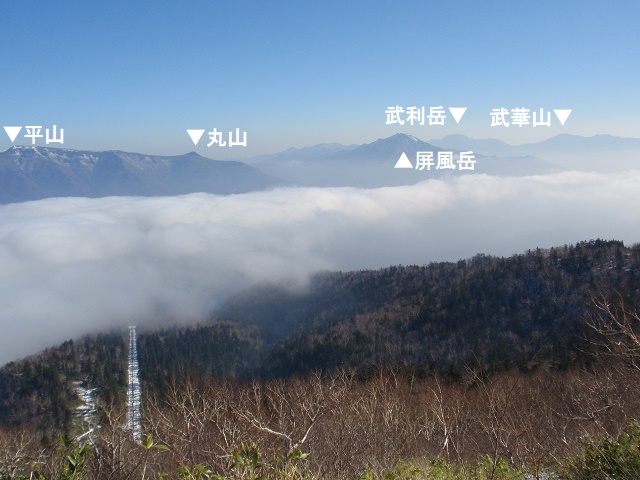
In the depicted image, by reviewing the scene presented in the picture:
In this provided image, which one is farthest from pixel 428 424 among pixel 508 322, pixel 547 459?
pixel 508 322

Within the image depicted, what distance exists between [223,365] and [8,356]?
424 ft

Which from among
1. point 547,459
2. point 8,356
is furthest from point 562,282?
point 8,356

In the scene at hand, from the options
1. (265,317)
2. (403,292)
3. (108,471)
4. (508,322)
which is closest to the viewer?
(108,471)

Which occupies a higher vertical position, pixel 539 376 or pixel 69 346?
pixel 539 376

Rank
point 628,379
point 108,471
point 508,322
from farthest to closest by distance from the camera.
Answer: point 508,322 < point 628,379 < point 108,471

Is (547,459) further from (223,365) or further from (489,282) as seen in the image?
(223,365)

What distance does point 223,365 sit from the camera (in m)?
91.1

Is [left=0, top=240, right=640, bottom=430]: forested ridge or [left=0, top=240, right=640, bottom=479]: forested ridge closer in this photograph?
[left=0, top=240, right=640, bottom=479]: forested ridge

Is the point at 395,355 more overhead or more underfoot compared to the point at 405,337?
more underfoot

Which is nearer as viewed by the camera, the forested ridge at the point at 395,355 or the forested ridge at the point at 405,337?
the forested ridge at the point at 395,355

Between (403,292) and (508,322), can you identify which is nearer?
(508,322)

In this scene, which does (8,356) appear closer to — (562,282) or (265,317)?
(265,317)

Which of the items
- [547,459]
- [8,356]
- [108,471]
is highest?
[108,471]

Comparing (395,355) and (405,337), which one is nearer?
(395,355)
